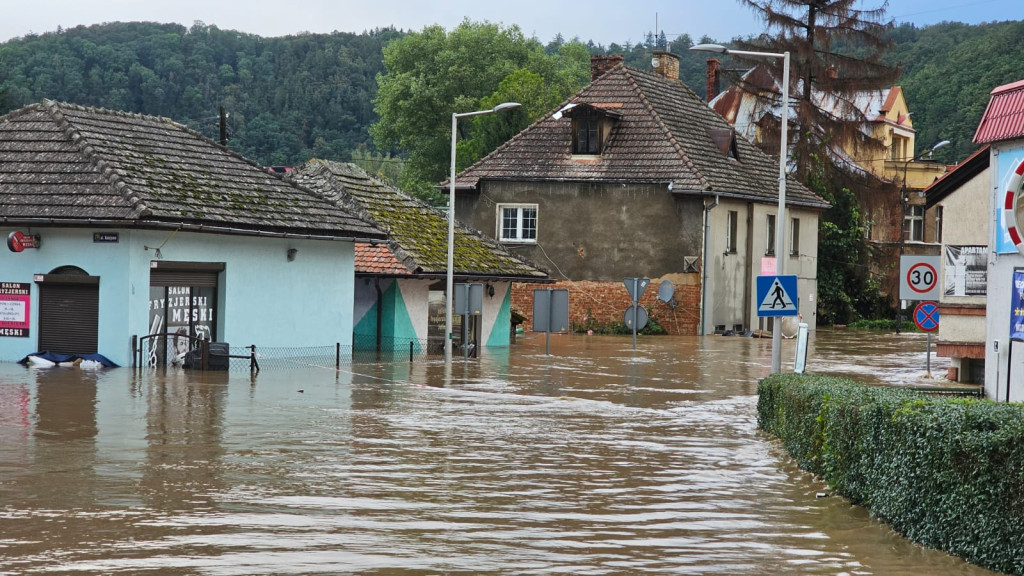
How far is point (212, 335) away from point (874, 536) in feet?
72.0

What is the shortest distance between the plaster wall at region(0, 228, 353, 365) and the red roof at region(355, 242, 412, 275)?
198 centimetres

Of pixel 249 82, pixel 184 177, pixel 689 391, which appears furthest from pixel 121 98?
pixel 689 391

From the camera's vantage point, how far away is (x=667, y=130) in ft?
170

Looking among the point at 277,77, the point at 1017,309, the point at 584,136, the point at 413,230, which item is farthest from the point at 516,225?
the point at 277,77

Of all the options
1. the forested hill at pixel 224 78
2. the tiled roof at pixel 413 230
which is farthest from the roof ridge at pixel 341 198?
the forested hill at pixel 224 78

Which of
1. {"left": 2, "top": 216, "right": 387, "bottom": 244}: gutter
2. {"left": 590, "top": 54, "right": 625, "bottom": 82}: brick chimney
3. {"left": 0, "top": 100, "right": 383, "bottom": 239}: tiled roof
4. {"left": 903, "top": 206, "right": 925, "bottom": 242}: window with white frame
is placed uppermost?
{"left": 590, "top": 54, "right": 625, "bottom": 82}: brick chimney

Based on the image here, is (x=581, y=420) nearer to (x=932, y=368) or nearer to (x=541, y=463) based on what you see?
(x=541, y=463)

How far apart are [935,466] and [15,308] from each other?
76.4 feet

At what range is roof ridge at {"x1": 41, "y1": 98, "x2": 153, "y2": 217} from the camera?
27.8 metres

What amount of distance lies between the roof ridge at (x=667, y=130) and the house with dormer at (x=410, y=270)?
370 inches

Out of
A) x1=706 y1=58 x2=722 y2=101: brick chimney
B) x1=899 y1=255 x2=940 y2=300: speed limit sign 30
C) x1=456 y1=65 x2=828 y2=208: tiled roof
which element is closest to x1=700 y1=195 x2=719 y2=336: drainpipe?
x1=456 y1=65 x2=828 y2=208: tiled roof

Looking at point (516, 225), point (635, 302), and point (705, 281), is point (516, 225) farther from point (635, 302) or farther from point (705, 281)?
point (635, 302)

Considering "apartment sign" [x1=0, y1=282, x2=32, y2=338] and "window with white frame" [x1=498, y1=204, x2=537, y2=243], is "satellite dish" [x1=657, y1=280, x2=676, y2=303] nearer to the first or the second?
"window with white frame" [x1=498, y1=204, x2=537, y2=243]

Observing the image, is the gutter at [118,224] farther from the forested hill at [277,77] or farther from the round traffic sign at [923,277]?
the forested hill at [277,77]
